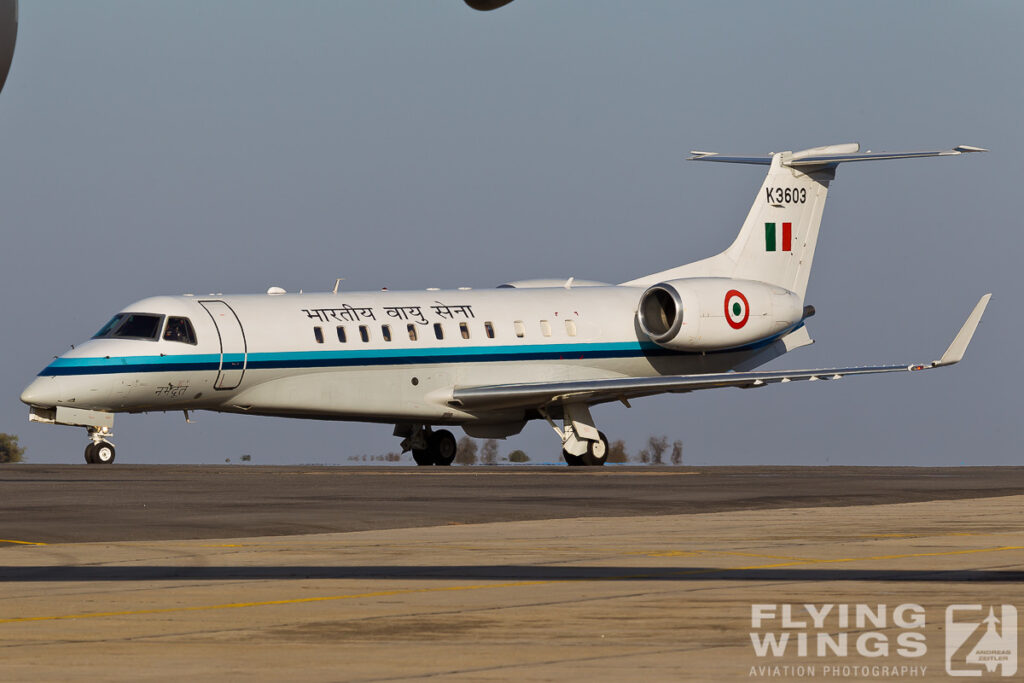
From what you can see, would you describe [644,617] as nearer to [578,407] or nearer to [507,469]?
[507,469]

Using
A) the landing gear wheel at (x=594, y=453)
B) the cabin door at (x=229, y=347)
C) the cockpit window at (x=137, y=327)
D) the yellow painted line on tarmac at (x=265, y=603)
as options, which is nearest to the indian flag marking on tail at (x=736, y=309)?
the landing gear wheel at (x=594, y=453)

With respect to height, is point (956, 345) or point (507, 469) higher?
point (956, 345)

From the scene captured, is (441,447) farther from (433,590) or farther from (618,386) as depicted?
(433,590)

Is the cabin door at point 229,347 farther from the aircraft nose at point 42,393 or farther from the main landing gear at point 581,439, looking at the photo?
the main landing gear at point 581,439

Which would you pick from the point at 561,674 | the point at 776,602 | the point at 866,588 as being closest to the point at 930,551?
the point at 866,588

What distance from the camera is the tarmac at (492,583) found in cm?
880

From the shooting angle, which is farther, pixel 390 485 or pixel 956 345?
pixel 956 345

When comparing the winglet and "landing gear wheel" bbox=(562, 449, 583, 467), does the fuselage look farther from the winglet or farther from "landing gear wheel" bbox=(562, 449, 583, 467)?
the winglet

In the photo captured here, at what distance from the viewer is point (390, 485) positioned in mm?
25844

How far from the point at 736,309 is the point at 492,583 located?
3037cm

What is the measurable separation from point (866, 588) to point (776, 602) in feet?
3.39

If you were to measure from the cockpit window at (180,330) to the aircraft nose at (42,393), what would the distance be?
240cm

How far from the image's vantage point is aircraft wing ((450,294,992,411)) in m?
38.0

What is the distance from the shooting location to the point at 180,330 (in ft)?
117
